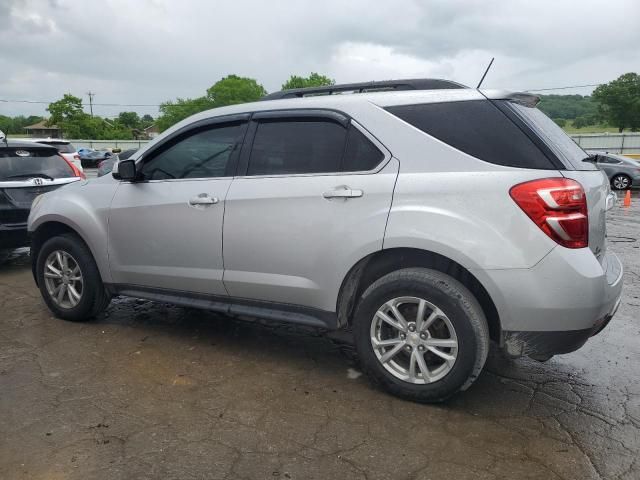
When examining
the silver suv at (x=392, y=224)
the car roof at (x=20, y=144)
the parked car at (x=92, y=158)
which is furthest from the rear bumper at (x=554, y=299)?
the parked car at (x=92, y=158)

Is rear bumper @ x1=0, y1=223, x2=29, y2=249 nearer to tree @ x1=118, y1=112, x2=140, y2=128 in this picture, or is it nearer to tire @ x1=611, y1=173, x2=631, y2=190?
tire @ x1=611, y1=173, x2=631, y2=190

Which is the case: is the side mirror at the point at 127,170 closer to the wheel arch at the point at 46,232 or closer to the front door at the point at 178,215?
the front door at the point at 178,215

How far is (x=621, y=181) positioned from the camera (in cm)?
1814

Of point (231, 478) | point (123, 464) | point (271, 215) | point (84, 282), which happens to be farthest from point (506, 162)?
point (84, 282)

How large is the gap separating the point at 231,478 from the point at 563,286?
72.8 inches

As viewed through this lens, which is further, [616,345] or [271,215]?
[616,345]

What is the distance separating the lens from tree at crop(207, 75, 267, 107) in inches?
3337

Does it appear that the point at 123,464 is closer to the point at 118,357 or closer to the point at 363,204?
the point at 118,357

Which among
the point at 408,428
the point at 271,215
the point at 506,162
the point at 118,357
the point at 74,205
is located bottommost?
the point at 118,357

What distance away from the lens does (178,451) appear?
102 inches

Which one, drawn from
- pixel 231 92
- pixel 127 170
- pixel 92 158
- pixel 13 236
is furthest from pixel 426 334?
pixel 231 92

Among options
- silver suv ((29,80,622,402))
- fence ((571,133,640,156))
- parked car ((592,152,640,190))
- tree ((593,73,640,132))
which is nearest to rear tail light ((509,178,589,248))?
silver suv ((29,80,622,402))

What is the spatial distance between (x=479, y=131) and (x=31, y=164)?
19.2 ft

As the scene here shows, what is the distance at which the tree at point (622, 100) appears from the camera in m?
65.0
